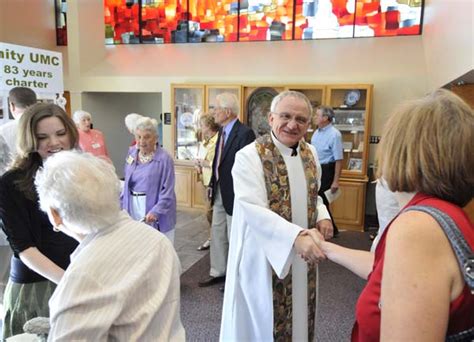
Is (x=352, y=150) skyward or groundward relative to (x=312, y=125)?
groundward

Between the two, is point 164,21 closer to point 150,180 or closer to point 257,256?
point 150,180

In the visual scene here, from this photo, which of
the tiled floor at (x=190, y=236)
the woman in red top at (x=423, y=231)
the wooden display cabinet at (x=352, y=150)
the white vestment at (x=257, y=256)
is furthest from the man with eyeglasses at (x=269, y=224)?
the wooden display cabinet at (x=352, y=150)

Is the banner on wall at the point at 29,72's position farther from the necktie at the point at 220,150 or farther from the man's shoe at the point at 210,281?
the man's shoe at the point at 210,281

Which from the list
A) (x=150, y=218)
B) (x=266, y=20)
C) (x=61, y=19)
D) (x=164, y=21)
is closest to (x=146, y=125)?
(x=150, y=218)

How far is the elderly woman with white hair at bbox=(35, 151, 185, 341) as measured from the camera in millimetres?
851

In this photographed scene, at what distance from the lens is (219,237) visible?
3.44 meters

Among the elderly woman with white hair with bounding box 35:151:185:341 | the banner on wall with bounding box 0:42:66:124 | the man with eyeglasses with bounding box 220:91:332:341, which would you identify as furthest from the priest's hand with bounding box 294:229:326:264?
the banner on wall with bounding box 0:42:66:124

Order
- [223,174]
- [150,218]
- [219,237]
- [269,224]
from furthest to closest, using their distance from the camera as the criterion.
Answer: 1. [219,237]
2. [223,174]
3. [150,218]
4. [269,224]

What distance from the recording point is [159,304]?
963mm

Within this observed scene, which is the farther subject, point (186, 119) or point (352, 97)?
point (186, 119)

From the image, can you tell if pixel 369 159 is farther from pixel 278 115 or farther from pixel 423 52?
pixel 278 115

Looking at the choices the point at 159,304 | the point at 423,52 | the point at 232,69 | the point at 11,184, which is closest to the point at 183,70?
the point at 232,69

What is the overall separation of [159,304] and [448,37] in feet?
12.9

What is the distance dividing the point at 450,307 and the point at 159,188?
2.36m
